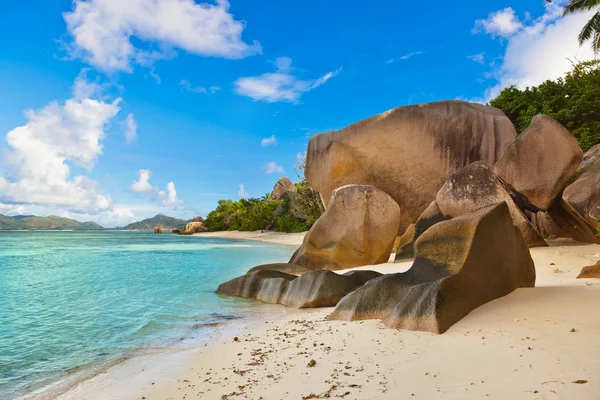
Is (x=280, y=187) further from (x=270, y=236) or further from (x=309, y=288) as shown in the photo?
(x=309, y=288)

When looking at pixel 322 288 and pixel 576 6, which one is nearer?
pixel 322 288

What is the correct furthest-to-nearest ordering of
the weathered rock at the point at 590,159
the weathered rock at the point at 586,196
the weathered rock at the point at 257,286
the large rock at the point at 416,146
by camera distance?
the large rock at the point at 416,146, the weathered rock at the point at 590,159, the weathered rock at the point at 586,196, the weathered rock at the point at 257,286

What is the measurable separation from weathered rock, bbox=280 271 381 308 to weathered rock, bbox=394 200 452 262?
4385 mm

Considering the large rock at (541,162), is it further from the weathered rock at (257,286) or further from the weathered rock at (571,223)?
the weathered rock at (257,286)

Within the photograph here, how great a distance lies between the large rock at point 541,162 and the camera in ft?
38.1

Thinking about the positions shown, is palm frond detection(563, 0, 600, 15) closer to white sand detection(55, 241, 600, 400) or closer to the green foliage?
the green foliage

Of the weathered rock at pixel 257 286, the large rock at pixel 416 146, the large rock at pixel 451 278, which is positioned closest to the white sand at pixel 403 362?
the large rock at pixel 451 278

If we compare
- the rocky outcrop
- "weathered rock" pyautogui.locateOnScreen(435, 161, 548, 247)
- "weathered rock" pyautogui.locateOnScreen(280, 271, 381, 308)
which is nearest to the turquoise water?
the rocky outcrop

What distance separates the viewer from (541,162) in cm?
1184

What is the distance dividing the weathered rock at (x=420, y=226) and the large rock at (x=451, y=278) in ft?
20.4

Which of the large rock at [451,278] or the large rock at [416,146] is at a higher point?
the large rock at [416,146]

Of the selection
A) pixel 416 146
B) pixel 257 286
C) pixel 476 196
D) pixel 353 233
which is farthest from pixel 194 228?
pixel 257 286

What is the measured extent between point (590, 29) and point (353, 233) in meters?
16.2

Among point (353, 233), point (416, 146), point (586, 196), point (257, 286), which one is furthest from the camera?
point (416, 146)
